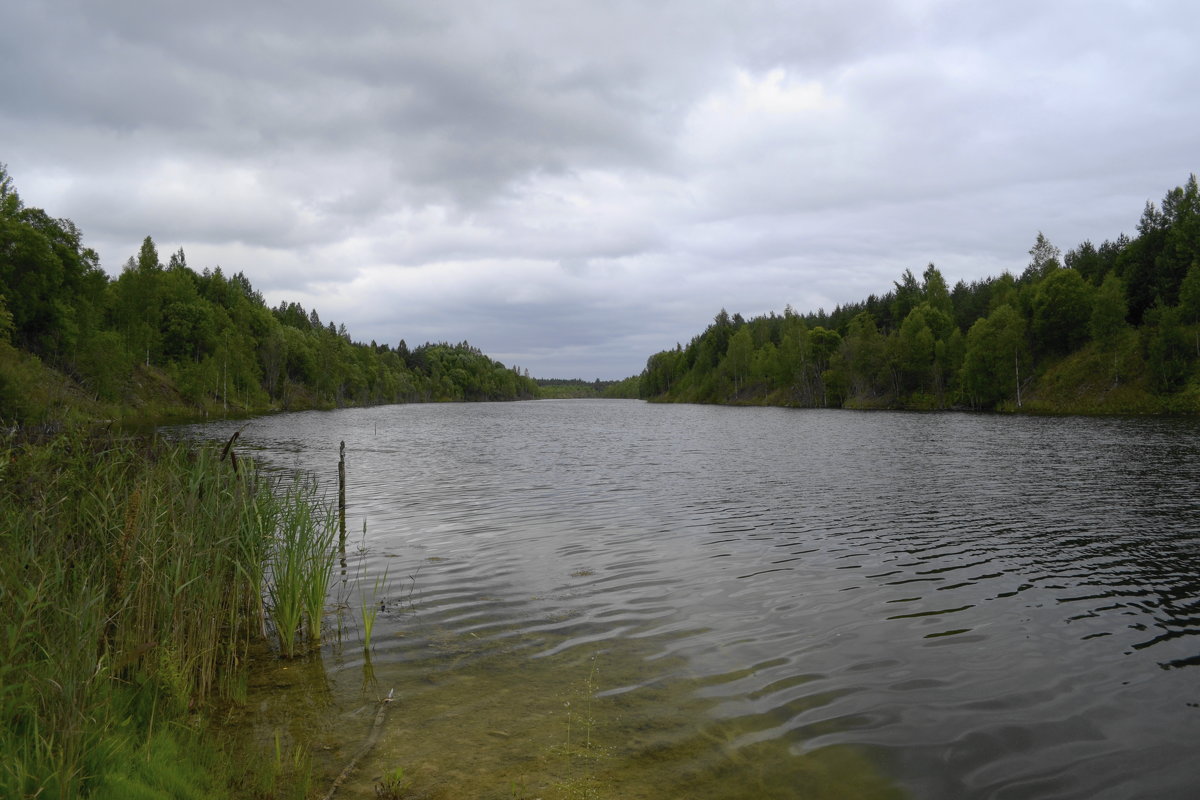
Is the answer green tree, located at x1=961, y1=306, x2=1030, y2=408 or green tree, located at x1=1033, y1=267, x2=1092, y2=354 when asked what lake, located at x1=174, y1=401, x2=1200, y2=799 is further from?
green tree, located at x1=1033, y1=267, x2=1092, y2=354

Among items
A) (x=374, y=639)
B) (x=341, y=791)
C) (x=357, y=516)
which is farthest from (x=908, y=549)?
(x=357, y=516)

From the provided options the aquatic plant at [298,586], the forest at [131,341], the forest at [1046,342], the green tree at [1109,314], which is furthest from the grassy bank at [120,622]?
the green tree at [1109,314]

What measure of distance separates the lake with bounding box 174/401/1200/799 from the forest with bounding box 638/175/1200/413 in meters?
67.3

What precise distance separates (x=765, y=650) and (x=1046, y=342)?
11164 centimetres

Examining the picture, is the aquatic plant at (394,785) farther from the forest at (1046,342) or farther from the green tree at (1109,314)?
the green tree at (1109,314)

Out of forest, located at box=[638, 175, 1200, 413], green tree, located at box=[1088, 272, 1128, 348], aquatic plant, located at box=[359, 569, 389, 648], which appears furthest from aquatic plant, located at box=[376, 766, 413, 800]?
green tree, located at box=[1088, 272, 1128, 348]

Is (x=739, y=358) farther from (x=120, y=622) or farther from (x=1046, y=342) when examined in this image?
(x=120, y=622)

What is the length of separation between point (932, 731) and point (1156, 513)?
61.4 ft

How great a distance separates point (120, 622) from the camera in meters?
7.56

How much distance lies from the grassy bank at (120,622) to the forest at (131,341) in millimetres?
11646

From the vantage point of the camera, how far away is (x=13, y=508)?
7977 millimetres

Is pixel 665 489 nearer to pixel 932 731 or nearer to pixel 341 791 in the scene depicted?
pixel 932 731

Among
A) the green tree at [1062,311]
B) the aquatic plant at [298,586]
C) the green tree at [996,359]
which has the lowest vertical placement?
the aquatic plant at [298,586]

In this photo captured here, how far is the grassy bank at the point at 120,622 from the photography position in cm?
517
